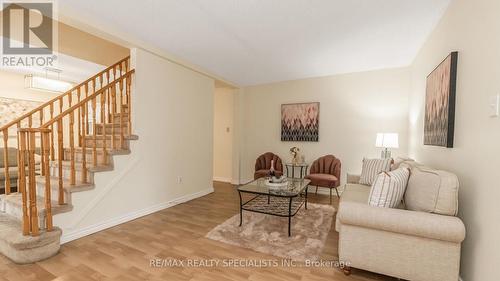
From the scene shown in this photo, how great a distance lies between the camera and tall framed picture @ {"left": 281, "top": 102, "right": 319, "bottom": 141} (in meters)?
4.67

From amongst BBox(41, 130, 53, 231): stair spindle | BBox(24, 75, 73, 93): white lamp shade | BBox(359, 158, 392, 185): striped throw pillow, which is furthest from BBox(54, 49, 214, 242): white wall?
BBox(359, 158, 392, 185): striped throw pillow

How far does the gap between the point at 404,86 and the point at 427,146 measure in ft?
5.75

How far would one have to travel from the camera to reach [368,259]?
5.60 feet

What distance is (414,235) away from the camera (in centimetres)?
157

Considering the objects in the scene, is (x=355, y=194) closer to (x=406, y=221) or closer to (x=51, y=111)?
(x=406, y=221)

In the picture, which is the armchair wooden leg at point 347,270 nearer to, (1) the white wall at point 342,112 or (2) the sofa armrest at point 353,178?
(2) the sofa armrest at point 353,178

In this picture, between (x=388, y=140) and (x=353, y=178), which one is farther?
(x=388, y=140)

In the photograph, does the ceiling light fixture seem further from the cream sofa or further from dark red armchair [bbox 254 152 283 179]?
the cream sofa

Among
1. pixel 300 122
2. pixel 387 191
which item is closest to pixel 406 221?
pixel 387 191

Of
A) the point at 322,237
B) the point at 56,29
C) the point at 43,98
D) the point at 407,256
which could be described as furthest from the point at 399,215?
the point at 43,98

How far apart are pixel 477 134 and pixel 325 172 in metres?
2.87

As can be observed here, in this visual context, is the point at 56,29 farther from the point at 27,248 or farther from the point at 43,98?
the point at 43,98

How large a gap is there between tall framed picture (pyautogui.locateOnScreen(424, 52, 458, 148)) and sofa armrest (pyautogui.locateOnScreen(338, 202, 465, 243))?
82 centimetres

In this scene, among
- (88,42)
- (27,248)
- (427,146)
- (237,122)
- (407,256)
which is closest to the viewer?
(407,256)
